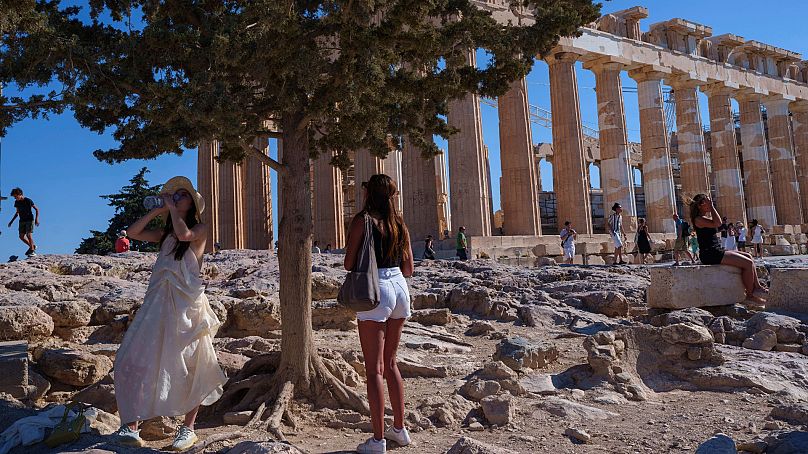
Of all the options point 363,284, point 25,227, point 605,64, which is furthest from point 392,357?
point 605,64

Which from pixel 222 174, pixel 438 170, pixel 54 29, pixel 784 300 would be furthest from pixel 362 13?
pixel 438 170

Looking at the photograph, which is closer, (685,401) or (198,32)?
(198,32)

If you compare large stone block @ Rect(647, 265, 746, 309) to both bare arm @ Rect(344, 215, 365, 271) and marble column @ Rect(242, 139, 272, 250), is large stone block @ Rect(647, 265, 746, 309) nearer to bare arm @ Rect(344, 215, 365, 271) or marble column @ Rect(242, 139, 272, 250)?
bare arm @ Rect(344, 215, 365, 271)

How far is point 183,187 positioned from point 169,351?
120 cm

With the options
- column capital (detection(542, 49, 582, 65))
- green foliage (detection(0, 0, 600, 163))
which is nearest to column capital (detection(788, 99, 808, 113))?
column capital (detection(542, 49, 582, 65))

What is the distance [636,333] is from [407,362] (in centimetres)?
253

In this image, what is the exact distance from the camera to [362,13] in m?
5.16

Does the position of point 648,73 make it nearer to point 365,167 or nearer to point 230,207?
point 365,167

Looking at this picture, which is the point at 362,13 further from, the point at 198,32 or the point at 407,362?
the point at 407,362

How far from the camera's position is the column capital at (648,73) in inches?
1133

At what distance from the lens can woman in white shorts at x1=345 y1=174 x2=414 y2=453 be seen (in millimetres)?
4359

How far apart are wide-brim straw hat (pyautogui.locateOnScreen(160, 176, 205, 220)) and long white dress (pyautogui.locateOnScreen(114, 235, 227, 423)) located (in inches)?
12.2

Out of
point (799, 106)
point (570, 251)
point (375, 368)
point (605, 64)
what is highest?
point (605, 64)

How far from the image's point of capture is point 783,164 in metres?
35.0
